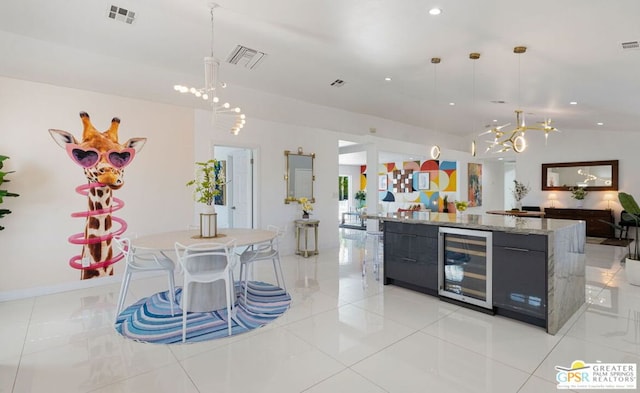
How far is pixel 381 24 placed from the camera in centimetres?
335

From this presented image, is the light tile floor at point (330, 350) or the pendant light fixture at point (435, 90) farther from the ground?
the pendant light fixture at point (435, 90)

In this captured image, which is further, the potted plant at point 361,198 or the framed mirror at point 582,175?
the potted plant at point 361,198

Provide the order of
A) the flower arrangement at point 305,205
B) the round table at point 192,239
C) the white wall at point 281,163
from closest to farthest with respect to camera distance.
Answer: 1. the round table at point 192,239
2. the white wall at point 281,163
3. the flower arrangement at point 305,205

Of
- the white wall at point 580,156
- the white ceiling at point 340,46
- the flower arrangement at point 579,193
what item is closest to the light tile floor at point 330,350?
the white ceiling at point 340,46

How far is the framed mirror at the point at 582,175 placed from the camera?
27.5 feet

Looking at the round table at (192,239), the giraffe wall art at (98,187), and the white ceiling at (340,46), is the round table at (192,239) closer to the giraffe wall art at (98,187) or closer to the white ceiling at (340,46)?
the giraffe wall art at (98,187)

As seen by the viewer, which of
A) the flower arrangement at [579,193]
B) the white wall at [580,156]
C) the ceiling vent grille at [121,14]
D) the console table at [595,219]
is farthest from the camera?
the flower arrangement at [579,193]

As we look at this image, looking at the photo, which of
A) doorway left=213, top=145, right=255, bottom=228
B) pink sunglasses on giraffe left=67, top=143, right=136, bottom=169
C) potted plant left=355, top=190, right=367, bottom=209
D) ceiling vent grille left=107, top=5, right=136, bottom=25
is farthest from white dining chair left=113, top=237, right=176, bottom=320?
potted plant left=355, top=190, right=367, bottom=209

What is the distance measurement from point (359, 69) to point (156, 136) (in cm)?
317

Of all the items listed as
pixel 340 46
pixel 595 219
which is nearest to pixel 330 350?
pixel 340 46

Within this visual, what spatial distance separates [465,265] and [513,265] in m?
0.49

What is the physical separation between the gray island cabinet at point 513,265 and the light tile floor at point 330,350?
164mm

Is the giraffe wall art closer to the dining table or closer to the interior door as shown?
the dining table

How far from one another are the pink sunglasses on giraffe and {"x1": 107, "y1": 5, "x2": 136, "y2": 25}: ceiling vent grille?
70.4 inches
